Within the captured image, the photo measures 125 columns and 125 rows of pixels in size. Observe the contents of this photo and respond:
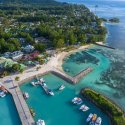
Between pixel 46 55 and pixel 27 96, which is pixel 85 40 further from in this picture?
pixel 27 96

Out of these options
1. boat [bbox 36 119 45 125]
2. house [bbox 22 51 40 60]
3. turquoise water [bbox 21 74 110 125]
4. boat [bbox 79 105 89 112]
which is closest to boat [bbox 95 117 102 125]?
turquoise water [bbox 21 74 110 125]

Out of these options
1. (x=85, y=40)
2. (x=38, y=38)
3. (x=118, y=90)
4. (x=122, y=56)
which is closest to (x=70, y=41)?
(x=85, y=40)

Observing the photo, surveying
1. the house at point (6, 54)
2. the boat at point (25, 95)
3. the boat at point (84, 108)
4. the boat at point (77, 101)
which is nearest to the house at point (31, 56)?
the house at point (6, 54)

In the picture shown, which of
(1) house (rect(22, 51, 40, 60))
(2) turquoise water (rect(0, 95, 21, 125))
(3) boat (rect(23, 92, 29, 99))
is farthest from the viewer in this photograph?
(1) house (rect(22, 51, 40, 60))

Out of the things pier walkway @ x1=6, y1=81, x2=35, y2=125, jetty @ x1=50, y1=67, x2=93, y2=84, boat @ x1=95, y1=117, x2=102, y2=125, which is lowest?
jetty @ x1=50, y1=67, x2=93, y2=84

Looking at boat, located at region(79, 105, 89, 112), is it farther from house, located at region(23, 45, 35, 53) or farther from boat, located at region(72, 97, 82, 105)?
house, located at region(23, 45, 35, 53)

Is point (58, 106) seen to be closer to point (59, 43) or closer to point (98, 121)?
point (98, 121)

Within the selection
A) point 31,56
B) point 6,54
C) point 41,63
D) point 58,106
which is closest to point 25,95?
point 58,106
